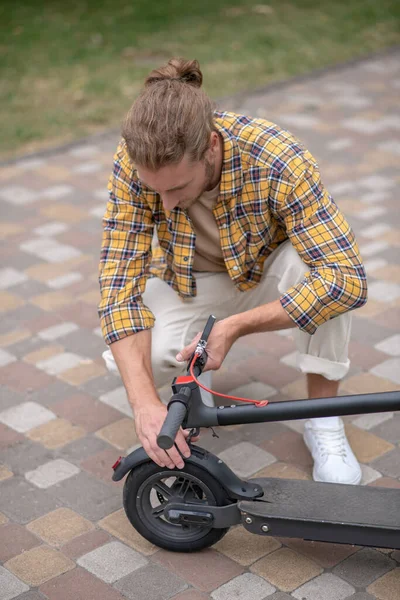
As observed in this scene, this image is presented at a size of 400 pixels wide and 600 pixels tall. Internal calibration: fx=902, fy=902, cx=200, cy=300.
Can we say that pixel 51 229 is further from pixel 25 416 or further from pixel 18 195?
pixel 25 416

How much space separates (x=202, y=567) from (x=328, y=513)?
36 centimetres

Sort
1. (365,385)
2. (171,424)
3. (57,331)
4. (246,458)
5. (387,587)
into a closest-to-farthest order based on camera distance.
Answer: (171,424)
(387,587)
(246,458)
(365,385)
(57,331)

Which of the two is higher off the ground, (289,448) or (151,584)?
(289,448)

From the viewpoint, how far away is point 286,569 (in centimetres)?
230

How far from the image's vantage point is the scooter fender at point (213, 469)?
7.38 ft

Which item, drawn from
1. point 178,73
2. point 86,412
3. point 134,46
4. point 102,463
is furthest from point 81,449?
point 134,46

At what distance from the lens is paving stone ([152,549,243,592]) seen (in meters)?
2.27

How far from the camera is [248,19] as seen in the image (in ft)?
28.0

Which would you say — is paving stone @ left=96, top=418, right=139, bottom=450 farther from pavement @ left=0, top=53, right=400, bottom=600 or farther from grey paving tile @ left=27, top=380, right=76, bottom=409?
grey paving tile @ left=27, top=380, right=76, bottom=409

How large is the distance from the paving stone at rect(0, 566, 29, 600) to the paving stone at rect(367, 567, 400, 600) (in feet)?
2.84

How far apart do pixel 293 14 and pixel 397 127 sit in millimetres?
3365

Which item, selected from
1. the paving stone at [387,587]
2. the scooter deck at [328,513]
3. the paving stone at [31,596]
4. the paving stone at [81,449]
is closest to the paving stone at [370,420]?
the scooter deck at [328,513]

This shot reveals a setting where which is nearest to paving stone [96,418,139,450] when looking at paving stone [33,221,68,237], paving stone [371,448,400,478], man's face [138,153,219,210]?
paving stone [371,448,400,478]

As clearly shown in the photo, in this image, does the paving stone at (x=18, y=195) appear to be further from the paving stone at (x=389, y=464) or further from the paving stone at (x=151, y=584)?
the paving stone at (x=151, y=584)
